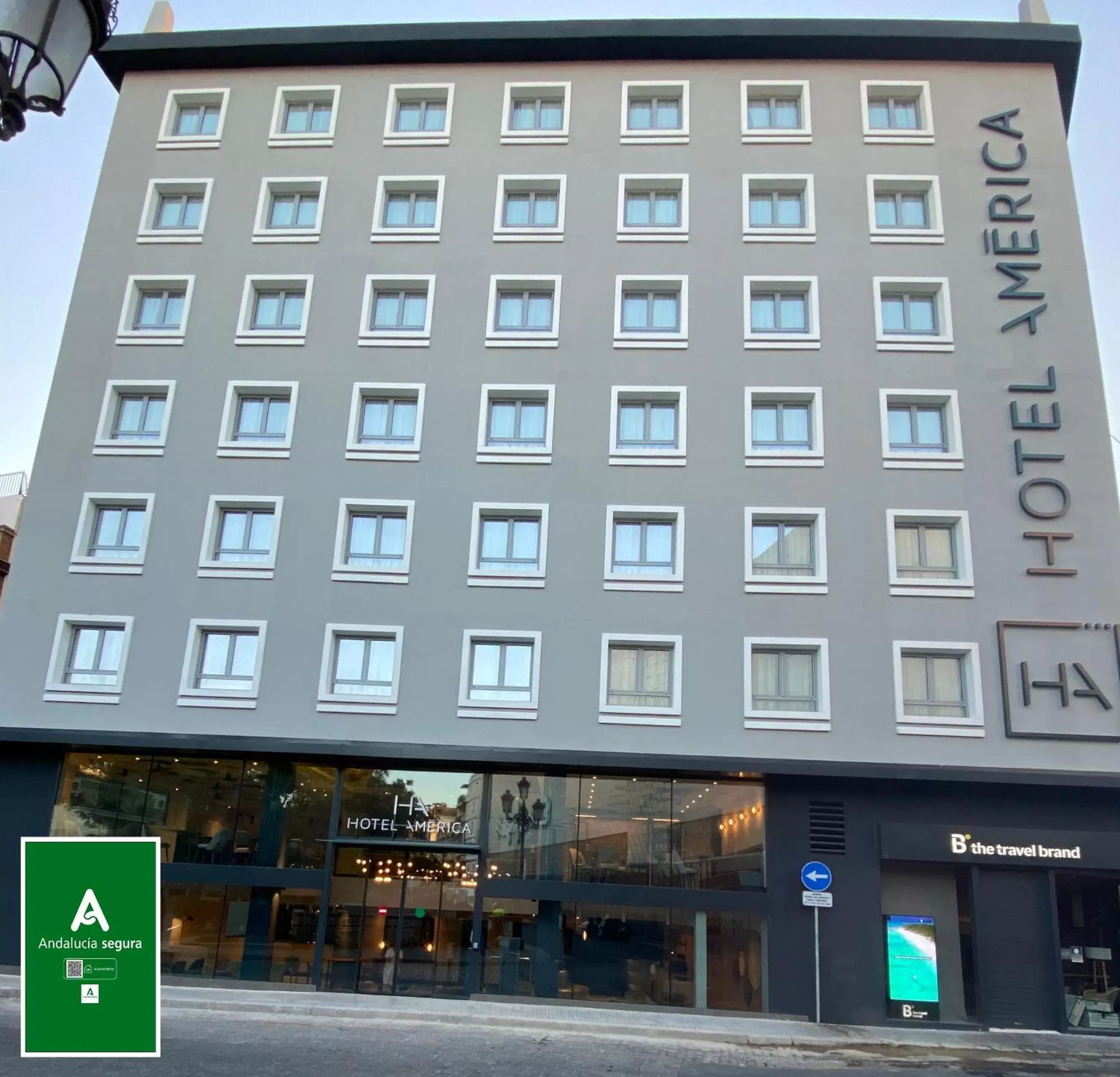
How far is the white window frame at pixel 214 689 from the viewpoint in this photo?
2208 centimetres

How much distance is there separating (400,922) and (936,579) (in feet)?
44.9

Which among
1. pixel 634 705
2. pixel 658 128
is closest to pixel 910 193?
pixel 658 128

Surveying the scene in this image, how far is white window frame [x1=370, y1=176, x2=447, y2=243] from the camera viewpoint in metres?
25.7

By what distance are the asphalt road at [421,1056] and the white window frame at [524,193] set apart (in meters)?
18.0

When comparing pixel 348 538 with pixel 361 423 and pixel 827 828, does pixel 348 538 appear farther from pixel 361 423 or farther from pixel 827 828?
pixel 827 828

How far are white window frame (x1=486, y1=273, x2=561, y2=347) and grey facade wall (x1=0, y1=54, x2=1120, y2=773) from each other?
238 millimetres

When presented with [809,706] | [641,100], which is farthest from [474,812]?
[641,100]

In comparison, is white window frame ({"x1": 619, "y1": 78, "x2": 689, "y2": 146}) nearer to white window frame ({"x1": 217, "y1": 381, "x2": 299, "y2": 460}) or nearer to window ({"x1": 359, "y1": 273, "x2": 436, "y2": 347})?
window ({"x1": 359, "y1": 273, "x2": 436, "y2": 347})

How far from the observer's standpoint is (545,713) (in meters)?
21.6

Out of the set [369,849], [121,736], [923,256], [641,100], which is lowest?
[369,849]

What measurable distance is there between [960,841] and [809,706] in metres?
3.93

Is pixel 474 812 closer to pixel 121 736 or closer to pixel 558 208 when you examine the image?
pixel 121 736

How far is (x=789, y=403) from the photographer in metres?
23.8

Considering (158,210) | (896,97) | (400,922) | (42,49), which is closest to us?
(42,49)
